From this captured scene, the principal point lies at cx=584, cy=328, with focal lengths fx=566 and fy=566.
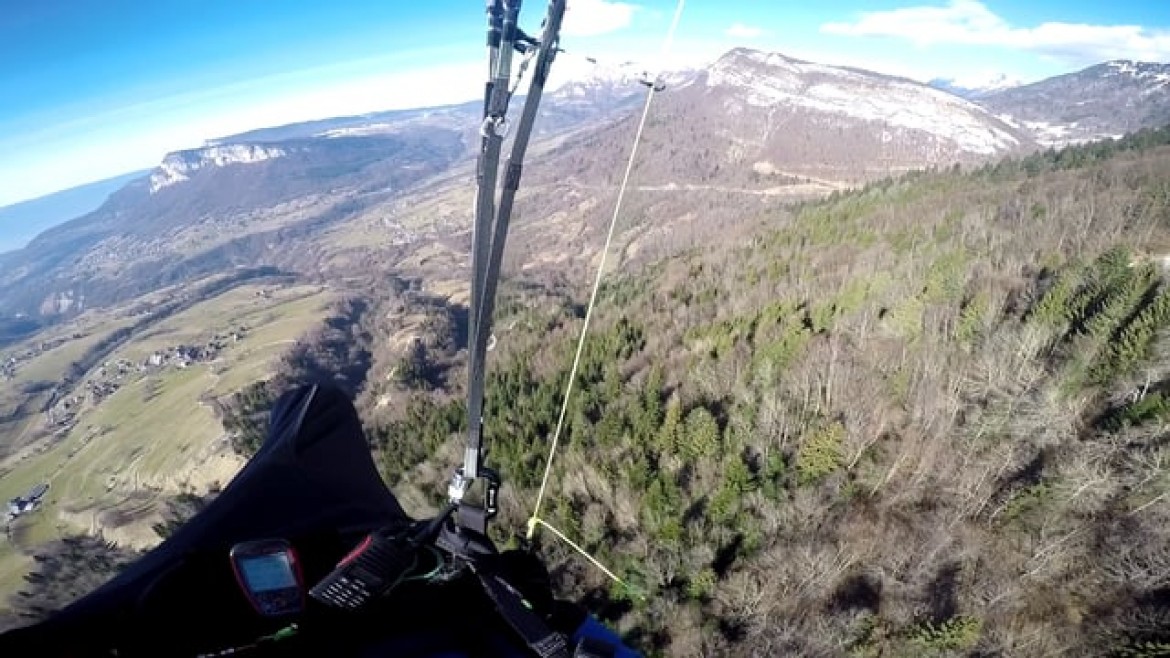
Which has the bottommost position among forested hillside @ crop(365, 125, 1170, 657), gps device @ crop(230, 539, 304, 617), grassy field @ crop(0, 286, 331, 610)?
grassy field @ crop(0, 286, 331, 610)

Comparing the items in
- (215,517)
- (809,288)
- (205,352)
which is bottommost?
(205,352)

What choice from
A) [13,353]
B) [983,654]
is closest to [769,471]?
[983,654]

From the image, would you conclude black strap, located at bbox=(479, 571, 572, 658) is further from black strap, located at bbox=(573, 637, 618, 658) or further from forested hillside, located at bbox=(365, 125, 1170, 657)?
forested hillside, located at bbox=(365, 125, 1170, 657)

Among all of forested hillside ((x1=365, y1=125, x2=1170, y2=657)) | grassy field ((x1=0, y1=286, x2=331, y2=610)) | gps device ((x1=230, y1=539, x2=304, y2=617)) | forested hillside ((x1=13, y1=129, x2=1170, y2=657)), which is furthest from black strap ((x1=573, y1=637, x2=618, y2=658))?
grassy field ((x1=0, y1=286, x2=331, y2=610))

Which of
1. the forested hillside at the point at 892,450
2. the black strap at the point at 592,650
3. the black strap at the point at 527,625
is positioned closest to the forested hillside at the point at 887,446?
the forested hillside at the point at 892,450

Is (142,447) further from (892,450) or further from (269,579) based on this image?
(269,579)

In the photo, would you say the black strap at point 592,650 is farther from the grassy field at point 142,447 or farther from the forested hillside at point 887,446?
the grassy field at point 142,447

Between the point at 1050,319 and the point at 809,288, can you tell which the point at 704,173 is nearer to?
the point at 809,288
